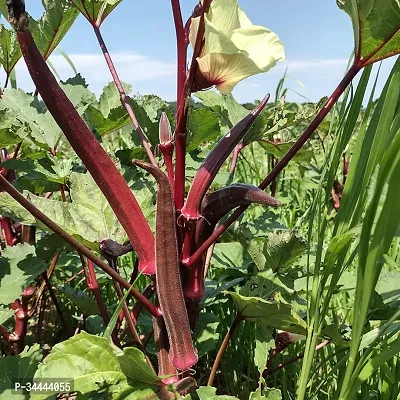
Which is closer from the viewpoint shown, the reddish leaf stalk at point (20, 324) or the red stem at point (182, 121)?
the red stem at point (182, 121)

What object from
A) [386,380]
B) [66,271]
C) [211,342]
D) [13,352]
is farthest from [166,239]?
[66,271]

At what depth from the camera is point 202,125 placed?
3.66 feet

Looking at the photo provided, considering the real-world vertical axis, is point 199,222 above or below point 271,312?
above

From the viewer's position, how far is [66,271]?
1.80 metres

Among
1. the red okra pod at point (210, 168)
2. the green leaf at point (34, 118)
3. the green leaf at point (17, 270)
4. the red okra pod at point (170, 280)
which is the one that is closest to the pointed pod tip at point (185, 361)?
the red okra pod at point (170, 280)

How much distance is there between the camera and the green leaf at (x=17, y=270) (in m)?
0.95

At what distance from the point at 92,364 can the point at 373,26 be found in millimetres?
618

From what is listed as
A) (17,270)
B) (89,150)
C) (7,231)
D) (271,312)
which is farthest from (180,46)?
(7,231)

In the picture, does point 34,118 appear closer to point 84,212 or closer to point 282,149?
point 84,212

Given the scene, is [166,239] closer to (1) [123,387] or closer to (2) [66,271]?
(1) [123,387]

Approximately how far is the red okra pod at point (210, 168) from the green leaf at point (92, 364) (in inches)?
8.6

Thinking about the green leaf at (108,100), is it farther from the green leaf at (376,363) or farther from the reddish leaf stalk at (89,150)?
the green leaf at (376,363)

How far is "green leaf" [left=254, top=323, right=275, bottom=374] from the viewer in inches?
34.8

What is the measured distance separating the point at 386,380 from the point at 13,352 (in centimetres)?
83
